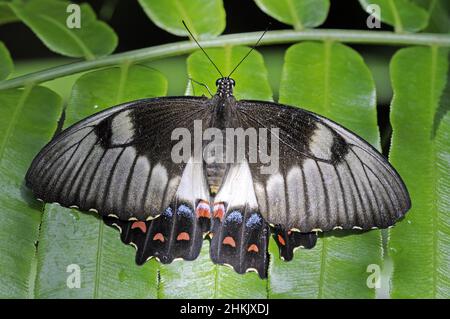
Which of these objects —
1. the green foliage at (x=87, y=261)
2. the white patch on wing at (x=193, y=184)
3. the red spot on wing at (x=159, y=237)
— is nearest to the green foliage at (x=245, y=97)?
the green foliage at (x=87, y=261)

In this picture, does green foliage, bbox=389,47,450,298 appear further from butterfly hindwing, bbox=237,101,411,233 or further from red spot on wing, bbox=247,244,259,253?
red spot on wing, bbox=247,244,259,253

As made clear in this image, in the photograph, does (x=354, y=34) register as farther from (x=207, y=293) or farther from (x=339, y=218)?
(x=207, y=293)

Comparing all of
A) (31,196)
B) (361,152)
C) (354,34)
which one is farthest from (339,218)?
(31,196)

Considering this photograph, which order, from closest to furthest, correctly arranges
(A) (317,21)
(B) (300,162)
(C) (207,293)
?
(C) (207,293) → (B) (300,162) → (A) (317,21)

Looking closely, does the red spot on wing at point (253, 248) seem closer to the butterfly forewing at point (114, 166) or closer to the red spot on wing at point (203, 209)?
the red spot on wing at point (203, 209)

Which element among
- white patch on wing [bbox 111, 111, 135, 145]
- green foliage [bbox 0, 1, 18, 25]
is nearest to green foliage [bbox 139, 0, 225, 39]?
white patch on wing [bbox 111, 111, 135, 145]

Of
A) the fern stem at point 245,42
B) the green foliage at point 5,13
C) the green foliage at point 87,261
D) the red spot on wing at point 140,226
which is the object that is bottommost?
the green foliage at point 87,261

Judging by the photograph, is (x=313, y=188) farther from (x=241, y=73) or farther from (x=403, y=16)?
(x=403, y=16)
